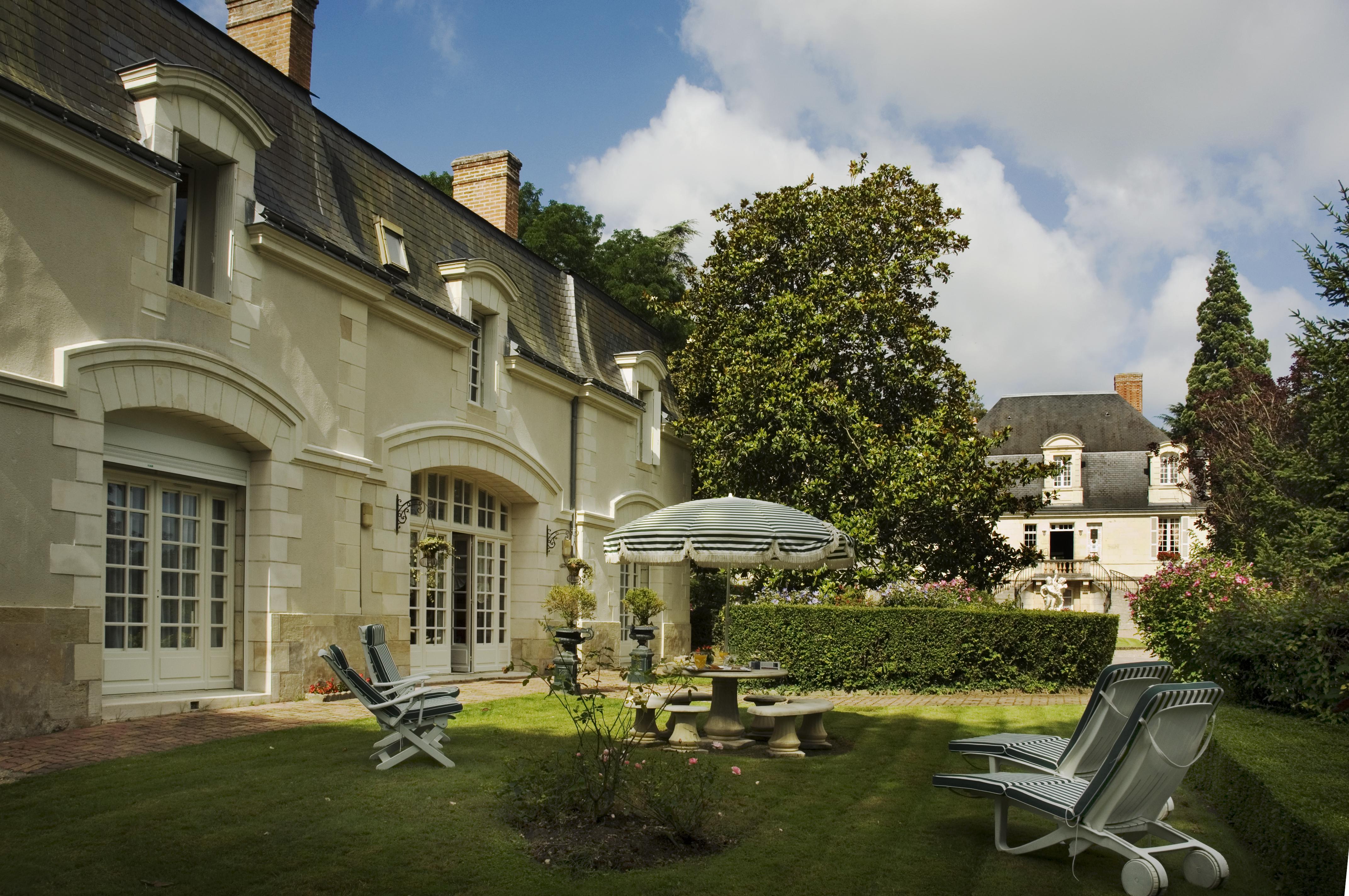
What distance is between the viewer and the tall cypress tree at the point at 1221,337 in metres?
36.2

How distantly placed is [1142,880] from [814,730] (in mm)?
4567

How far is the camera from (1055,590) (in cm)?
3994

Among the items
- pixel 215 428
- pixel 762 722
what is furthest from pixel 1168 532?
pixel 215 428

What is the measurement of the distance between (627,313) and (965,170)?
10.3 m

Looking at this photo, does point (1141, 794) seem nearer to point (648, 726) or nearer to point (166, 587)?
point (648, 726)

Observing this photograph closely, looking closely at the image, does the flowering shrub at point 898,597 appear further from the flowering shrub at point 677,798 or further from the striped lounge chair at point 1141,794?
the striped lounge chair at point 1141,794

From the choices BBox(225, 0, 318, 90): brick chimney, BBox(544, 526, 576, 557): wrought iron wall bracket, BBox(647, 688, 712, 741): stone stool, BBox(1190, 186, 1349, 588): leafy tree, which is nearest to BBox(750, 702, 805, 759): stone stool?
BBox(647, 688, 712, 741): stone stool

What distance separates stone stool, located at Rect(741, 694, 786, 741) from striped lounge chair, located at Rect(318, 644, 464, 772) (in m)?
2.80

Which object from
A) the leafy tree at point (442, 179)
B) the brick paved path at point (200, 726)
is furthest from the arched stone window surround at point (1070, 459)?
the brick paved path at point (200, 726)

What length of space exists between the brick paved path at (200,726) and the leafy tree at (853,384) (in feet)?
18.9

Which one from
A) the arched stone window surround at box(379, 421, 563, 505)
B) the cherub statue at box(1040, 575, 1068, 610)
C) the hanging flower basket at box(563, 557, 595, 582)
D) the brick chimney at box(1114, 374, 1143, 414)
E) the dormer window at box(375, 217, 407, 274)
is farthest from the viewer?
the brick chimney at box(1114, 374, 1143, 414)

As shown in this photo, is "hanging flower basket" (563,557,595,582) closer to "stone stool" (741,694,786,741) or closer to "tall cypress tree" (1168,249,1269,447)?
"stone stool" (741,694,786,741)

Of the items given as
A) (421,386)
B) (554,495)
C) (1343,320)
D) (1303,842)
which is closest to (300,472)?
(421,386)

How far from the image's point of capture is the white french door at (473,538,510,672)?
16.1 meters
